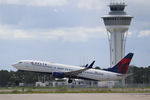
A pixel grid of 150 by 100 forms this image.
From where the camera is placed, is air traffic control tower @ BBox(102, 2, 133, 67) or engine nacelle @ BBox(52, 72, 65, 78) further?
air traffic control tower @ BBox(102, 2, 133, 67)

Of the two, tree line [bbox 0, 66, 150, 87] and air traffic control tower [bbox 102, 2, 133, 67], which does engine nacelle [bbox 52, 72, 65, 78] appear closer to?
tree line [bbox 0, 66, 150, 87]

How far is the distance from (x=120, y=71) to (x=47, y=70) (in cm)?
1710

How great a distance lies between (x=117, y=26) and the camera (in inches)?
6845

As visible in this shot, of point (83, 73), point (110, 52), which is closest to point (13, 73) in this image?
point (110, 52)

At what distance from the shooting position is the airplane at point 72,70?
4107 inches

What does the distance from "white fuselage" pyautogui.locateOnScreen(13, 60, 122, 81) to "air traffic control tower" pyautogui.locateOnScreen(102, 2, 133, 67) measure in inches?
2304

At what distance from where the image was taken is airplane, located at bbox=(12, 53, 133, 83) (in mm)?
104312

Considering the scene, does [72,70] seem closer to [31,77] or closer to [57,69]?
[57,69]

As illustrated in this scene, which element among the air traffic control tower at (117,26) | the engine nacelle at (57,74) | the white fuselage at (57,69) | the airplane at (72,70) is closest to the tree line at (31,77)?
the air traffic control tower at (117,26)

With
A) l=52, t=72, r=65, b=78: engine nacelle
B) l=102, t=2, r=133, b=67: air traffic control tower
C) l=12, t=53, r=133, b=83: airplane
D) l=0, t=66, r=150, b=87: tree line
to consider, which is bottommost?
l=52, t=72, r=65, b=78: engine nacelle

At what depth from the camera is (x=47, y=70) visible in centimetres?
10531

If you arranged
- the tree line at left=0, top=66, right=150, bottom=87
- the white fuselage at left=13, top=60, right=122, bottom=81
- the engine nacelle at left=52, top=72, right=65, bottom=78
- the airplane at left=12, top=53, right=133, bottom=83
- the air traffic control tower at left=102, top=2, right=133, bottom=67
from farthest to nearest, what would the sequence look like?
1. the air traffic control tower at left=102, top=2, right=133, bottom=67
2. the tree line at left=0, top=66, right=150, bottom=87
3. the engine nacelle at left=52, top=72, right=65, bottom=78
4. the airplane at left=12, top=53, right=133, bottom=83
5. the white fuselage at left=13, top=60, right=122, bottom=81

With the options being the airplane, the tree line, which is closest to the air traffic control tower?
the tree line

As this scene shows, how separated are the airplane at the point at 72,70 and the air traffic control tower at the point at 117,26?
54.2 metres
